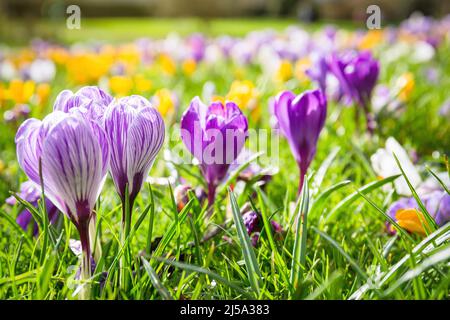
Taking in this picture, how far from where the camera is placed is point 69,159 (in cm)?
79

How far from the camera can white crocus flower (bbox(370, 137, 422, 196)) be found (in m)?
1.27

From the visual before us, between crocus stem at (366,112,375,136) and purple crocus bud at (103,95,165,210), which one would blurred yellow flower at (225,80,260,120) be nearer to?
crocus stem at (366,112,375,136)

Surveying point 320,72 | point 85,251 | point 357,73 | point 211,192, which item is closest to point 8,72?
point 320,72

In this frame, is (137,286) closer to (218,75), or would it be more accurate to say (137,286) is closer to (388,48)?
(218,75)

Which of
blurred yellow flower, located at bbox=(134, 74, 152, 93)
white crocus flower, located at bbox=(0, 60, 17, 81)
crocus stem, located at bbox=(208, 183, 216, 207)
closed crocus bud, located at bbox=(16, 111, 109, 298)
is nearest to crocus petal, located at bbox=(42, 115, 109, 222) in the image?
closed crocus bud, located at bbox=(16, 111, 109, 298)

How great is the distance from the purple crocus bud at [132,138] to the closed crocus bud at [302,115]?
0.38 m

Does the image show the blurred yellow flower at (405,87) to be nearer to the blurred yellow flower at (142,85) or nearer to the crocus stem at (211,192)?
the blurred yellow flower at (142,85)

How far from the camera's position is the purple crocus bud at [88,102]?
87cm

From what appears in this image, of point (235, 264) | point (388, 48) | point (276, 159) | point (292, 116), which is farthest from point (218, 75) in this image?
point (235, 264)

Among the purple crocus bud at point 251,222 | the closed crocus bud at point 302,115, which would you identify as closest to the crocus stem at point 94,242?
the purple crocus bud at point 251,222

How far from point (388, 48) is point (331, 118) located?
132 inches

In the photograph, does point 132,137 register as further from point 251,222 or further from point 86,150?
point 251,222

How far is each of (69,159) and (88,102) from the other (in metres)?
0.13
